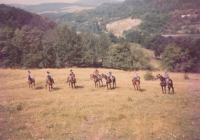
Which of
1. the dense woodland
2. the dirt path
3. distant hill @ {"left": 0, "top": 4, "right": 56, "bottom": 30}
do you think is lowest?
the dirt path

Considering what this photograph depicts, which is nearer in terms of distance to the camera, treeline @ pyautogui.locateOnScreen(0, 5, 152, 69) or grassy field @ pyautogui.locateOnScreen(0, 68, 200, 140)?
grassy field @ pyautogui.locateOnScreen(0, 68, 200, 140)

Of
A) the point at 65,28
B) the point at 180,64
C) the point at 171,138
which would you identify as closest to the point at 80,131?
the point at 171,138

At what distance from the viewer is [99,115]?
2091cm

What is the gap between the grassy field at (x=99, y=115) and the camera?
1717 centimetres

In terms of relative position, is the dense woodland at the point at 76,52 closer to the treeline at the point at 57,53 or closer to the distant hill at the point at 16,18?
the treeline at the point at 57,53

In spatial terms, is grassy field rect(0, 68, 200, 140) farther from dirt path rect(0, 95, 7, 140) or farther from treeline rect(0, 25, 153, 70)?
treeline rect(0, 25, 153, 70)

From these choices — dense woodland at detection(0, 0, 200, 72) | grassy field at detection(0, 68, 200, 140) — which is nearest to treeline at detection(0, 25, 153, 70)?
dense woodland at detection(0, 0, 200, 72)

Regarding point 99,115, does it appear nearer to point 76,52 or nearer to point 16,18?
point 76,52

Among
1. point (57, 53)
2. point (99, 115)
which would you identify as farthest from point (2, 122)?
point (57, 53)

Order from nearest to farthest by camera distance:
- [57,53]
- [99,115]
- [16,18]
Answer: [99,115] < [57,53] < [16,18]

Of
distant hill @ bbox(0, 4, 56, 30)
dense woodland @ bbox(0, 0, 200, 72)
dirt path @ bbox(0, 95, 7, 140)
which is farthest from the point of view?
distant hill @ bbox(0, 4, 56, 30)

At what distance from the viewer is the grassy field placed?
17172mm

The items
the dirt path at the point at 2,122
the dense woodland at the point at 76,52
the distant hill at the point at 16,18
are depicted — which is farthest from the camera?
the distant hill at the point at 16,18

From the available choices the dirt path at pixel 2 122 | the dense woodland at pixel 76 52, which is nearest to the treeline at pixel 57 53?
the dense woodland at pixel 76 52
